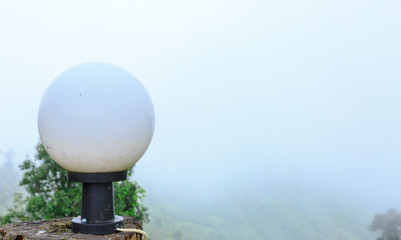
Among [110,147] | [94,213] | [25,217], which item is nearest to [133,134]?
[110,147]

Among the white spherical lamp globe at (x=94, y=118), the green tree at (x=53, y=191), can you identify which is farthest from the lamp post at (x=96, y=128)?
the green tree at (x=53, y=191)

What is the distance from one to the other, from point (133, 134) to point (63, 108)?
1.44 feet

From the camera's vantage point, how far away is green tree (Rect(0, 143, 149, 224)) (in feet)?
17.3

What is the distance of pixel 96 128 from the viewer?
244 centimetres

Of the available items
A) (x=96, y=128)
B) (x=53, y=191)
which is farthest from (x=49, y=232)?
(x=53, y=191)

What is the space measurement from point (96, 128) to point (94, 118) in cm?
6

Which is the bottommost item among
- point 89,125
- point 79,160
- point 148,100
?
point 79,160

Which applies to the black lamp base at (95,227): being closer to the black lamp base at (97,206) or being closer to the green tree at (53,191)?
the black lamp base at (97,206)

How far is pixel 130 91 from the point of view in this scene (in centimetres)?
257

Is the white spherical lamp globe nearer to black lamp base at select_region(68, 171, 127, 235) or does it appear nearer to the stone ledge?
black lamp base at select_region(68, 171, 127, 235)

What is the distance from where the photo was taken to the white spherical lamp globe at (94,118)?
8.04 ft

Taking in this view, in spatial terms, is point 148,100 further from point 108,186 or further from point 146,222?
point 146,222

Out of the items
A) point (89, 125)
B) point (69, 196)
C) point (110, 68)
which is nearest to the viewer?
point (89, 125)

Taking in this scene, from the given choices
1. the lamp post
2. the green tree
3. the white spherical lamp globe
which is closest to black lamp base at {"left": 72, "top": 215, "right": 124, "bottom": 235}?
the lamp post
